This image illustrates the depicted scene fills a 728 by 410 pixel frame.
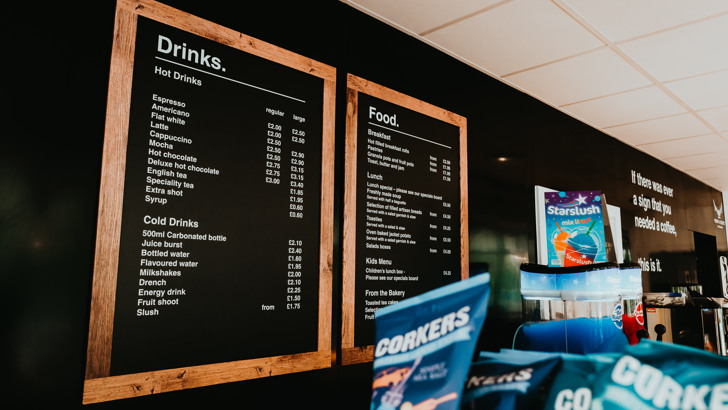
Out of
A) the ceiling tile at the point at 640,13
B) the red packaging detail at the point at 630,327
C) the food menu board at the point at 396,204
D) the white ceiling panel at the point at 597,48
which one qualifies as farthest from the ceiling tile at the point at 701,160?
the food menu board at the point at 396,204

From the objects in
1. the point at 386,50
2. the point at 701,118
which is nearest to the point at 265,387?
the point at 386,50

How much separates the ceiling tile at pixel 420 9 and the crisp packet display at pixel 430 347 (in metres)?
2.07

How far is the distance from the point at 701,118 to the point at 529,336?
10.3ft

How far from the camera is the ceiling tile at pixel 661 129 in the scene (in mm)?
4422

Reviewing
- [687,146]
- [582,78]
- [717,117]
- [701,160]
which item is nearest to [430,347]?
[582,78]

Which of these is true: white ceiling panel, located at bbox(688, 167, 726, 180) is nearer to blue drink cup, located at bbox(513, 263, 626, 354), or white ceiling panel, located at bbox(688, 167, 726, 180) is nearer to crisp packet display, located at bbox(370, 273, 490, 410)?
blue drink cup, located at bbox(513, 263, 626, 354)

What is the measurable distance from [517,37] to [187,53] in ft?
6.17

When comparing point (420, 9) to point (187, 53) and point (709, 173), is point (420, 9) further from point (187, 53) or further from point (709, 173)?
point (709, 173)

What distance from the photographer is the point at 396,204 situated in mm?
2654

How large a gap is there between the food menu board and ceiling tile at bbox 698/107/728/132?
260cm

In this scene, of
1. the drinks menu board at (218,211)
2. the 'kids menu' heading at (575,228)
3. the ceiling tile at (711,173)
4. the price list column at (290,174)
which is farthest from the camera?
the ceiling tile at (711,173)

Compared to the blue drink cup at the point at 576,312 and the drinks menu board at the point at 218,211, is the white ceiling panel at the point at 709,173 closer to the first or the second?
the blue drink cup at the point at 576,312

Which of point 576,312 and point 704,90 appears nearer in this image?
point 576,312

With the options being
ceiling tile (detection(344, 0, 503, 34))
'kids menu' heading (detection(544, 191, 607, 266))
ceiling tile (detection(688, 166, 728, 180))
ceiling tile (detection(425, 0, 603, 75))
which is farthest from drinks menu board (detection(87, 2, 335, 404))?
ceiling tile (detection(688, 166, 728, 180))
